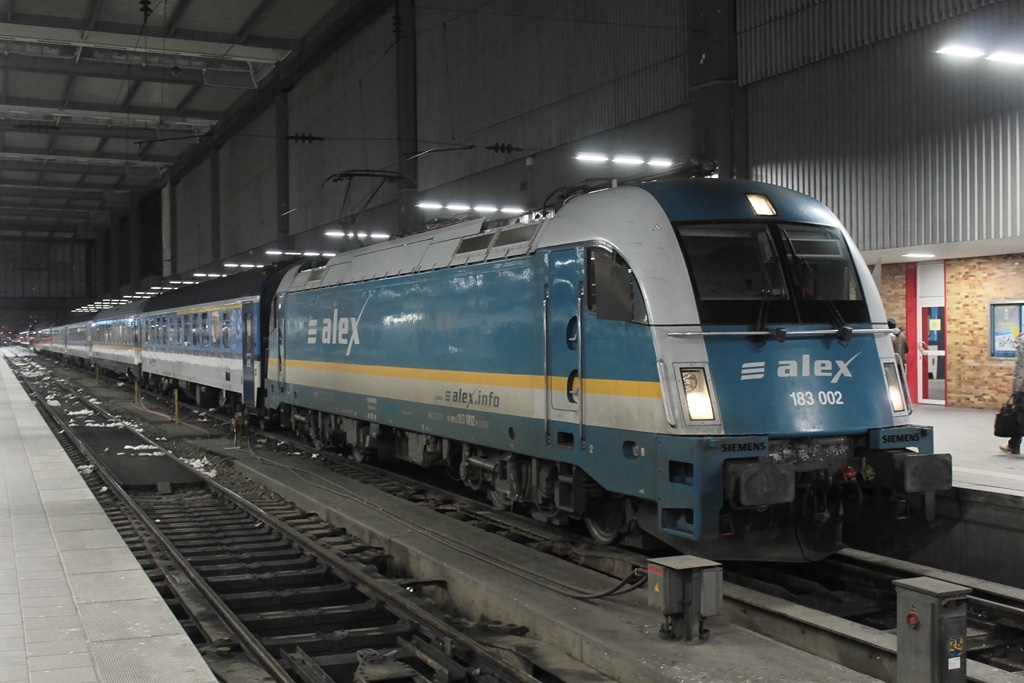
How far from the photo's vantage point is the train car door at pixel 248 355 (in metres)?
21.1

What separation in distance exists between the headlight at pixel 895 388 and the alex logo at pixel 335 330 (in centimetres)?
816

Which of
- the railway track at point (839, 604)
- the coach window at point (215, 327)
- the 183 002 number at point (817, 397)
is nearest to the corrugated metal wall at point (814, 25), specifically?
the 183 002 number at point (817, 397)

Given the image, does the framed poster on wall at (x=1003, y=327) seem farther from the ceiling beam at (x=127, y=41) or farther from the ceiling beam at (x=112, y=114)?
the ceiling beam at (x=112, y=114)

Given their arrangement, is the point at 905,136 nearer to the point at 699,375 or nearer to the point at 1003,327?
the point at 1003,327

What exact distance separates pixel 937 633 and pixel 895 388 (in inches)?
139

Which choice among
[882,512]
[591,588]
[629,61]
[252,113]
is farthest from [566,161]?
[252,113]

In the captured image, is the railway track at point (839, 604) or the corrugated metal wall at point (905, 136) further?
the corrugated metal wall at point (905, 136)

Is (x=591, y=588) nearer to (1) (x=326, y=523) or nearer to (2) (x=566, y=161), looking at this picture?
(1) (x=326, y=523)

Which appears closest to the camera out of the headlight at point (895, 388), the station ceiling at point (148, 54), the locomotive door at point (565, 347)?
the headlight at point (895, 388)

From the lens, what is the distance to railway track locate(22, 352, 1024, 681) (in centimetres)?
664

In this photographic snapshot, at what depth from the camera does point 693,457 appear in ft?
23.8

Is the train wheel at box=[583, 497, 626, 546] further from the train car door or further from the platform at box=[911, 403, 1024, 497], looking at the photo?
the train car door

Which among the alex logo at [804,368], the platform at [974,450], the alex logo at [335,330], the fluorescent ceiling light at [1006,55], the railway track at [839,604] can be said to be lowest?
the railway track at [839,604]

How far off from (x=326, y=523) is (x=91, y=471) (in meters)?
7.05
